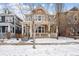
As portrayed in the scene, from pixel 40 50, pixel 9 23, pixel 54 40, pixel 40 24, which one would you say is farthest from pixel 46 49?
pixel 9 23

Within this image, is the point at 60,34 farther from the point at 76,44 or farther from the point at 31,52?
the point at 31,52

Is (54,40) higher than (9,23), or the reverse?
(9,23)

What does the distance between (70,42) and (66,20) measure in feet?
1.25

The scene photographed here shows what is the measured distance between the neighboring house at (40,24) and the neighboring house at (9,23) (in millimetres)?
112

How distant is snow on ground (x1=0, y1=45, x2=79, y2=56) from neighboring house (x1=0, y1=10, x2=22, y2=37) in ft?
0.79

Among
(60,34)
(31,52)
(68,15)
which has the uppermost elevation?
(68,15)

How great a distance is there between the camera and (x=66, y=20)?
4.18 meters

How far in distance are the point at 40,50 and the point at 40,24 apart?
0.44m

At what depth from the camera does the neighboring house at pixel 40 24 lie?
417cm

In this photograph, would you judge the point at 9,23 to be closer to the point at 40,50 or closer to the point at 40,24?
the point at 40,24

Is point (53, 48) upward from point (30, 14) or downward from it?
downward

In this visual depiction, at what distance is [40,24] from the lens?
4184 mm

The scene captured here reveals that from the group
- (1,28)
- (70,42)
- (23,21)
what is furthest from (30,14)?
(70,42)

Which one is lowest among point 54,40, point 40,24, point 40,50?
point 40,50
